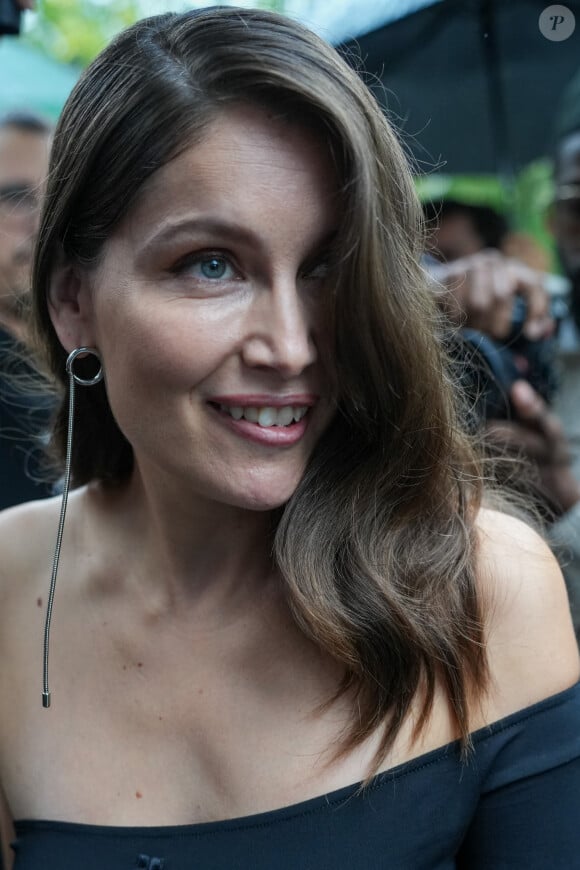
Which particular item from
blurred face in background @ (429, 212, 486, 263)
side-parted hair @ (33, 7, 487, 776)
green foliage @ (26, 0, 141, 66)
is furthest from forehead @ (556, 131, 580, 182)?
green foliage @ (26, 0, 141, 66)

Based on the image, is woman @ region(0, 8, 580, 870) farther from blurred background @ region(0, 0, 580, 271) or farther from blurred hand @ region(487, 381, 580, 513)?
blurred hand @ region(487, 381, 580, 513)

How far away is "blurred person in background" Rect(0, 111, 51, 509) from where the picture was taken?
2.35 meters

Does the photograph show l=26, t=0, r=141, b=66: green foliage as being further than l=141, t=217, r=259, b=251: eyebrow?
Yes

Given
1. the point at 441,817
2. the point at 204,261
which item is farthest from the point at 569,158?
the point at 441,817

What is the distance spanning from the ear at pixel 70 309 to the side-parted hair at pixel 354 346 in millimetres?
29

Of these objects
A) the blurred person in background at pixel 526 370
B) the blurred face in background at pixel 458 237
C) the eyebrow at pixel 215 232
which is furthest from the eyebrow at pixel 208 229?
the blurred face in background at pixel 458 237

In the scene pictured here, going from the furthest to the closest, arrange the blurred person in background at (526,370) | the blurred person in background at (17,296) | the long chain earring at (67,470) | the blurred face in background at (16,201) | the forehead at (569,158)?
the blurred face in background at (16,201) → the forehead at (569,158) → the blurred person in background at (17,296) → the blurred person in background at (526,370) → the long chain earring at (67,470)

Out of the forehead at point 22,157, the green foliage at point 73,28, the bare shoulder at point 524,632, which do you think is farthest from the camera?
the green foliage at point 73,28

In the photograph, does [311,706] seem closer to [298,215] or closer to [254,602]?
[254,602]

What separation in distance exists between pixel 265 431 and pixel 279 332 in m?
0.16

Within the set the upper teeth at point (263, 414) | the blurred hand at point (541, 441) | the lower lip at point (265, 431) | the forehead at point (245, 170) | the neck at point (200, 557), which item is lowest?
the neck at point (200, 557)

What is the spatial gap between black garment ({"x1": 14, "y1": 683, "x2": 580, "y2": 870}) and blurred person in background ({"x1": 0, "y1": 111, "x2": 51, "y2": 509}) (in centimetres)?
104

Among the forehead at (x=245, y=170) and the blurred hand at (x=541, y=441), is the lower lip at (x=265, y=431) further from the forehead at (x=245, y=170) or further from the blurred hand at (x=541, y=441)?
the blurred hand at (x=541, y=441)

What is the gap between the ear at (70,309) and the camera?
1616 millimetres
